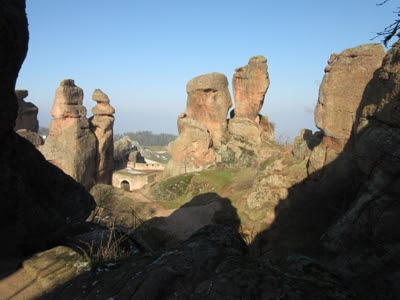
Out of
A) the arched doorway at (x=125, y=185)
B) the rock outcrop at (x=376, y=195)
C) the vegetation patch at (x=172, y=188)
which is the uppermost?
the rock outcrop at (x=376, y=195)

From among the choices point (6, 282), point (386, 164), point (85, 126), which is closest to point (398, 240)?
point (386, 164)

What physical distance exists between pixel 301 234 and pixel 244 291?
11.6 metres

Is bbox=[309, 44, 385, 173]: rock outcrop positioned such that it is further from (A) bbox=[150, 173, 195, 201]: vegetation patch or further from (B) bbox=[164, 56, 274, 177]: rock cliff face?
(B) bbox=[164, 56, 274, 177]: rock cliff face

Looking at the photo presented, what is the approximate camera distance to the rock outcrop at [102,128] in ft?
90.5

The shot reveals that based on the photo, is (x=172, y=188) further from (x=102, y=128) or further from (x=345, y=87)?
(x=345, y=87)

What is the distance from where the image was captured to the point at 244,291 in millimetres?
2828

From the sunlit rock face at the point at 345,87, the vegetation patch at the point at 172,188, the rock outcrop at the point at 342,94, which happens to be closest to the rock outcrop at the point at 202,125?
the vegetation patch at the point at 172,188

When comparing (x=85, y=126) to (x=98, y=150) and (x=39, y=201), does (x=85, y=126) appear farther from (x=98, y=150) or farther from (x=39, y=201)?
(x=39, y=201)

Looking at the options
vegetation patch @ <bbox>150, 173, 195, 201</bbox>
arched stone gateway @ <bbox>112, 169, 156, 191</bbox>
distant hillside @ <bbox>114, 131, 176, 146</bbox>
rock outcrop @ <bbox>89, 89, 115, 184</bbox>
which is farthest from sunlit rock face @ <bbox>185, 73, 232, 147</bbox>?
distant hillside @ <bbox>114, 131, 176, 146</bbox>

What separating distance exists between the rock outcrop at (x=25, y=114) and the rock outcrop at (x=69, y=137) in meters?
7.56

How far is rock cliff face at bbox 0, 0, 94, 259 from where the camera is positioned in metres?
4.72

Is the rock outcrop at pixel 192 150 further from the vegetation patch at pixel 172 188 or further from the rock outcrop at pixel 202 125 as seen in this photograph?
the vegetation patch at pixel 172 188

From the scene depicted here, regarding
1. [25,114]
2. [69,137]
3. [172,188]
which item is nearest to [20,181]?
[172,188]

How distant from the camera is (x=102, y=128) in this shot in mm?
27656
